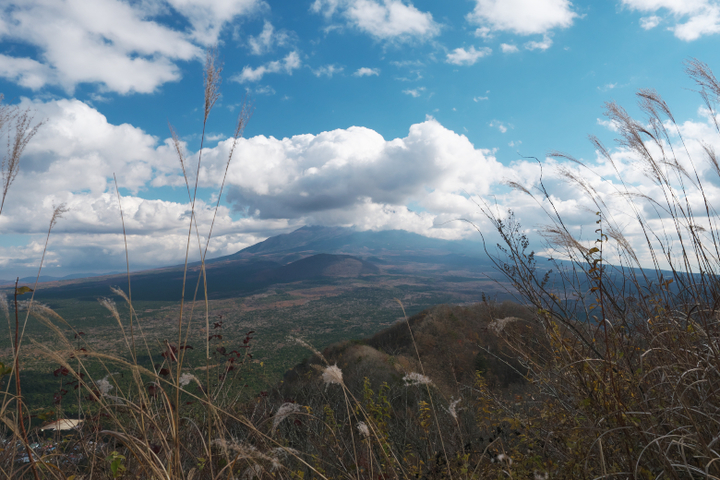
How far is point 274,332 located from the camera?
67.9 metres

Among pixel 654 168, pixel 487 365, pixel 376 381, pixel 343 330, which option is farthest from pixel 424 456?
pixel 343 330

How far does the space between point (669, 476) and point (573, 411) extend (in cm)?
75

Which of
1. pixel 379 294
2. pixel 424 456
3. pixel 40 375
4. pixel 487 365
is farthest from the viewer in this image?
pixel 379 294

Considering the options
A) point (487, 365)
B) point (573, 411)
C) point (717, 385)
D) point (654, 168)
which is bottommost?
point (487, 365)

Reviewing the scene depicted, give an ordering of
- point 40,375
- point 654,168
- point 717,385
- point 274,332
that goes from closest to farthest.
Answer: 1. point 717,385
2. point 654,168
3. point 40,375
4. point 274,332

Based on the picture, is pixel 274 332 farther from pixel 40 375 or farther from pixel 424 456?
pixel 424 456

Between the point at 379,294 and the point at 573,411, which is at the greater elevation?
the point at 573,411

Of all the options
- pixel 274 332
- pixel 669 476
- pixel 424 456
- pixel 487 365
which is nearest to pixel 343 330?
pixel 274 332

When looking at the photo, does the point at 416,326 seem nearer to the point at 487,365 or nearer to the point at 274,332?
the point at 487,365

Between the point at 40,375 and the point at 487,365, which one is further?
the point at 40,375

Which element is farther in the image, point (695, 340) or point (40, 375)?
point (40, 375)

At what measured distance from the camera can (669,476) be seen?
1.46 m

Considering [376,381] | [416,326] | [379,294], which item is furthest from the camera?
[379,294]

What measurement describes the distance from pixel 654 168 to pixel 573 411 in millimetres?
2325
